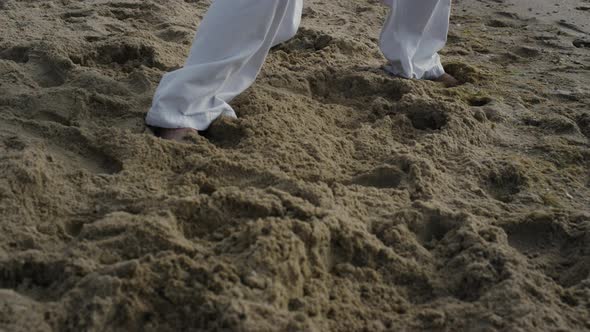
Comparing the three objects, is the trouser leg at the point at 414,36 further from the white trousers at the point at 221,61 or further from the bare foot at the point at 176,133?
the bare foot at the point at 176,133

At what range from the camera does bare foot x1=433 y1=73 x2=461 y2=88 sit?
274cm

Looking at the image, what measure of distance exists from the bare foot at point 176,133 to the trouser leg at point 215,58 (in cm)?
2

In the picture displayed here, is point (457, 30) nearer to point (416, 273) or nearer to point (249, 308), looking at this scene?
point (416, 273)

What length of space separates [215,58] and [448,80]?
1.17 metres

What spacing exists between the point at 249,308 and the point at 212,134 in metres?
0.93

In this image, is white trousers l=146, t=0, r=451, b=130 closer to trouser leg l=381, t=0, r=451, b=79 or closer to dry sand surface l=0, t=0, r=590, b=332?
dry sand surface l=0, t=0, r=590, b=332

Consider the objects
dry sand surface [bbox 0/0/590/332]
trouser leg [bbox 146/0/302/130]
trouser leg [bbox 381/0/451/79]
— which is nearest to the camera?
dry sand surface [bbox 0/0/590/332]

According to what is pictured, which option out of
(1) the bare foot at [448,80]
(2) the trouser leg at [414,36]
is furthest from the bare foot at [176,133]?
(1) the bare foot at [448,80]

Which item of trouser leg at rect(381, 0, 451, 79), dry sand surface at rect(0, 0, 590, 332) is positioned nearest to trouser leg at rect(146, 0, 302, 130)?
dry sand surface at rect(0, 0, 590, 332)

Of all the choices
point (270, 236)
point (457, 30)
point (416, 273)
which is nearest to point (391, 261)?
point (416, 273)

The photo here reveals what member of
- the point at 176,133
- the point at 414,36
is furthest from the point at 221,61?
the point at 414,36

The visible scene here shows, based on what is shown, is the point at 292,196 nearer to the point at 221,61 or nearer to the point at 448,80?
the point at 221,61

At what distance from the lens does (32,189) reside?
5.44ft

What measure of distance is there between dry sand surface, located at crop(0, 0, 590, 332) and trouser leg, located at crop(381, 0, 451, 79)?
0.35 ft
